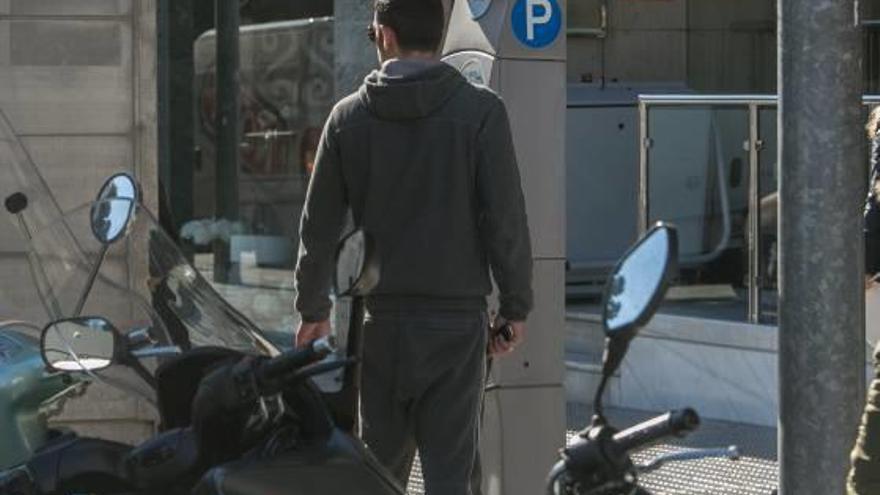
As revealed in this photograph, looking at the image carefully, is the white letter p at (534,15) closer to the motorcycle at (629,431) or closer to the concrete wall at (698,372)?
the concrete wall at (698,372)

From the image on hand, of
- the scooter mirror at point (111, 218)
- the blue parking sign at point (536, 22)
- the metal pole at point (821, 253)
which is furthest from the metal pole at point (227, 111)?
the metal pole at point (821, 253)

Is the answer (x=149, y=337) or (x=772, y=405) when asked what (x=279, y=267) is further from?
(x=149, y=337)

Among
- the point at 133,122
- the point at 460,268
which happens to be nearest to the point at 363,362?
the point at 460,268

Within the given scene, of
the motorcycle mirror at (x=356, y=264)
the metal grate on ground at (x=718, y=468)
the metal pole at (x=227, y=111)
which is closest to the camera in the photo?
the motorcycle mirror at (x=356, y=264)

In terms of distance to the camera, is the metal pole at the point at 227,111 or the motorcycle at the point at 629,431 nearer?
the motorcycle at the point at 629,431

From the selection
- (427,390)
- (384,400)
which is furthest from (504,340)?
(384,400)

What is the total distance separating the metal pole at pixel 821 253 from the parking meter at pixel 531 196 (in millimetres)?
1647

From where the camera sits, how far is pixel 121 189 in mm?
4293

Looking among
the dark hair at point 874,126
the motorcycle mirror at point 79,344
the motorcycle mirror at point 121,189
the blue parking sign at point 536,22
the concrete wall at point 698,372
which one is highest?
the blue parking sign at point 536,22

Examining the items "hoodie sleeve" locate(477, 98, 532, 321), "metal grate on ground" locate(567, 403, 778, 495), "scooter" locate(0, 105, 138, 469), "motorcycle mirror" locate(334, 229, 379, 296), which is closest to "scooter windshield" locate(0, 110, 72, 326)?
"scooter" locate(0, 105, 138, 469)

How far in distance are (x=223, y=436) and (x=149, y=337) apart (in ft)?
2.39

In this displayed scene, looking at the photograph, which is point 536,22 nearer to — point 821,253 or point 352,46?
point 821,253

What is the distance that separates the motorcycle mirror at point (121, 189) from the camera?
4.24 metres

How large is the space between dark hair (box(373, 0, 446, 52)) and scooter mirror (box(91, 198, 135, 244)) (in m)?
0.91
